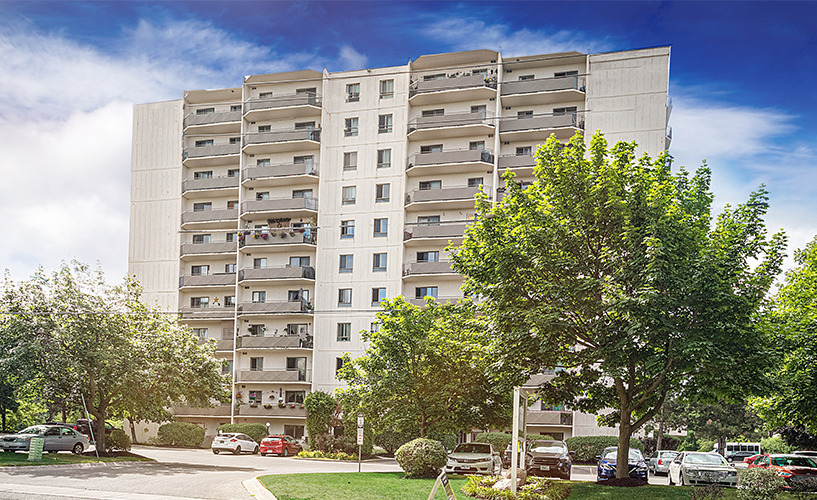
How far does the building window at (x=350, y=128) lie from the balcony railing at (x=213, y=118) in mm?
10326

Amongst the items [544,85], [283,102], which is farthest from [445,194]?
[283,102]

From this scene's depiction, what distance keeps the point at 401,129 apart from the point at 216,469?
3544 cm

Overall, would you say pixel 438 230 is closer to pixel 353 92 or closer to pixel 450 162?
pixel 450 162

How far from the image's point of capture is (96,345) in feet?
114

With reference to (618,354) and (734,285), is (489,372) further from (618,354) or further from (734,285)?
(734,285)

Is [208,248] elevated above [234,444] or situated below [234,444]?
above

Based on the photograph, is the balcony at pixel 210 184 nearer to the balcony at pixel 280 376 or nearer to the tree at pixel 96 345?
the balcony at pixel 280 376

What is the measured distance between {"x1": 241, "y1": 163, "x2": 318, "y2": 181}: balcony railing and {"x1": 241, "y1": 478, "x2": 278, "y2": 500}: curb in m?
40.5

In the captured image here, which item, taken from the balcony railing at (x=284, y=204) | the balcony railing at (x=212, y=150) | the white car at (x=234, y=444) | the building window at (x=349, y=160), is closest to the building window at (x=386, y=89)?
the building window at (x=349, y=160)

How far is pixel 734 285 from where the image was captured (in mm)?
23312

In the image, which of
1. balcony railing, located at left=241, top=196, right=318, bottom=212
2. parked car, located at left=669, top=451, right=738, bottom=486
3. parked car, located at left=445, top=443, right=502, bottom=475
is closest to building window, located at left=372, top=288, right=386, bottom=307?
balcony railing, located at left=241, top=196, right=318, bottom=212

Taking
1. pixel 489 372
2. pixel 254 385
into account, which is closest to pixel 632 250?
pixel 489 372

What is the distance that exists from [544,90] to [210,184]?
30.4 metres

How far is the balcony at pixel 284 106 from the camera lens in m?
63.9
